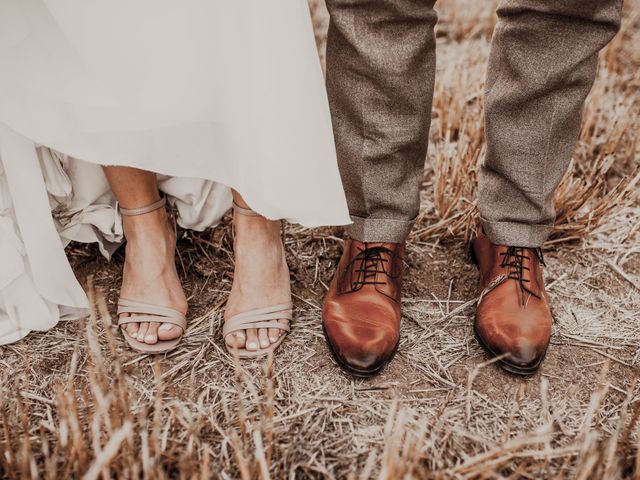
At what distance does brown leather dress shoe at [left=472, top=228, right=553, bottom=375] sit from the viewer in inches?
47.1

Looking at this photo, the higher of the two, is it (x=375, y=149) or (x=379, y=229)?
(x=375, y=149)

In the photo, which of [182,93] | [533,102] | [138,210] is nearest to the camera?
[182,93]

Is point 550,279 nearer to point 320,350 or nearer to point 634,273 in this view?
point 634,273

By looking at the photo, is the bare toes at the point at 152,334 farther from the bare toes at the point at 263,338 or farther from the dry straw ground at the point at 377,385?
the bare toes at the point at 263,338

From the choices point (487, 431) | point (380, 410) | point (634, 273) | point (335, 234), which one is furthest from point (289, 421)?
point (634, 273)

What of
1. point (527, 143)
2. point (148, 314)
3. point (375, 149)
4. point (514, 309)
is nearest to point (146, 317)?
point (148, 314)

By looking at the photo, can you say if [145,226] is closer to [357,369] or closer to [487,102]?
[357,369]

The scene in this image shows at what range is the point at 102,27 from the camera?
1.00 meters

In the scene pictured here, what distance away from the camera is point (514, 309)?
4.08 feet

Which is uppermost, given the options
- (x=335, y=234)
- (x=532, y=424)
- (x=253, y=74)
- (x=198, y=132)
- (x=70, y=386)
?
(x=253, y=74)

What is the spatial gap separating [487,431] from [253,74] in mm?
824

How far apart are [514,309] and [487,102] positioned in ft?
1.54

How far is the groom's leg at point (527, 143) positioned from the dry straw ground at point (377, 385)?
11cm

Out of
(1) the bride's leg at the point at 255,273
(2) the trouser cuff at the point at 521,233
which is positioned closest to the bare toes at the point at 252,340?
(1) the bride's leg at the point at 255,273
